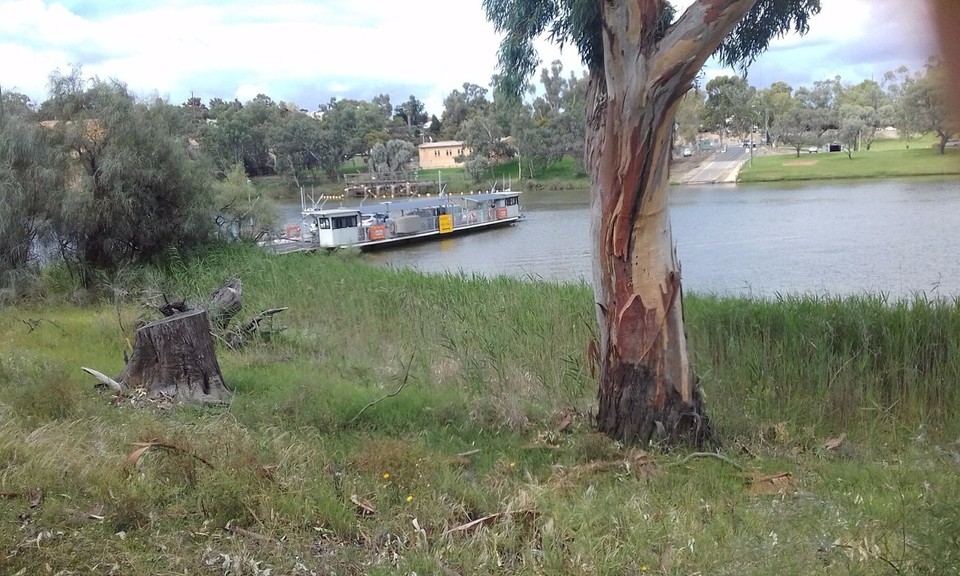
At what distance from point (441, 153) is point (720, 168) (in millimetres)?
17879

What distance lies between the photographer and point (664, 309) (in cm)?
542

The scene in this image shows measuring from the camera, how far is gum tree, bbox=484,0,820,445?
4.98 meters

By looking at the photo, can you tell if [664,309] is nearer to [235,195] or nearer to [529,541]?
[529,541]

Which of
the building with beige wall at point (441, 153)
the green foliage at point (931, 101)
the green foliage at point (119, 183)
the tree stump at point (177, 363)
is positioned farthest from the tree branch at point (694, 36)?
the building with beige wall at point (441, 153)

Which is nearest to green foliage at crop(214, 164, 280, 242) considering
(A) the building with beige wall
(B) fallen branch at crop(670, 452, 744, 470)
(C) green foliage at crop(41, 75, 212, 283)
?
(C) green foliage at crop(41, 75, 212, 283)

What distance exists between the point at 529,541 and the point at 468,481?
3.29 feet

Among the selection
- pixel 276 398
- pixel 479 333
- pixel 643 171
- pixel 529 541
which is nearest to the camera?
pixel 529 541

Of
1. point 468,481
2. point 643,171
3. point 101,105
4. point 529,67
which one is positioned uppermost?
point 101,105

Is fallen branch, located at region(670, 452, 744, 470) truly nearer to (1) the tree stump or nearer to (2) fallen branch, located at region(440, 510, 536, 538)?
(2) fallen branch, located at region(440, 510, 536, 538)

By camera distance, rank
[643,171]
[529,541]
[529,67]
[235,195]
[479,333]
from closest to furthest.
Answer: [529,541] < [643,171] < [529,67] < [479,333] < [235,195]

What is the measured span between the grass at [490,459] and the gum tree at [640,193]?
39 cm

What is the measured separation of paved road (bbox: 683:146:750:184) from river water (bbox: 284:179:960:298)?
0.53 meters

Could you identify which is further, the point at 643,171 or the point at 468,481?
the point at 643,171

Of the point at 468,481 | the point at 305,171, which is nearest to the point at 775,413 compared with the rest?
the point at 468,481
